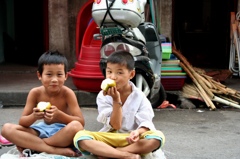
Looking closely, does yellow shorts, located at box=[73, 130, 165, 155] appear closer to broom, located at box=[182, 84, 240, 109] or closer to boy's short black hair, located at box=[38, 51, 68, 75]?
boy's short black hair, located at box=[38, 51, 68, 75]

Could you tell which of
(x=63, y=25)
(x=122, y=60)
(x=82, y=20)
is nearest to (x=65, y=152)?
(x=122, y=60)

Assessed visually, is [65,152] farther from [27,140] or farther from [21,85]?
[21,85]

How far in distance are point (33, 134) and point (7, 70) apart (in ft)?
14.9

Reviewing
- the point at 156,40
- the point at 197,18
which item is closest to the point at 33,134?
the point at 156,40

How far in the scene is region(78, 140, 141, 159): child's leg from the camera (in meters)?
3.05

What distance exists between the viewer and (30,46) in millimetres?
9383

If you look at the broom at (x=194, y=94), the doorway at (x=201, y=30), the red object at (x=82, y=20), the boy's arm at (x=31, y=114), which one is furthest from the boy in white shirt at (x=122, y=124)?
the doorway at (x=201, y=30)

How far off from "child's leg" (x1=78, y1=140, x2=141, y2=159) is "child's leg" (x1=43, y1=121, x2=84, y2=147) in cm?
18

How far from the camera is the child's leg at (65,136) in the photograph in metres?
3.21

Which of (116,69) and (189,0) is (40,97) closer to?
(116,69)

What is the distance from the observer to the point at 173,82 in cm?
608

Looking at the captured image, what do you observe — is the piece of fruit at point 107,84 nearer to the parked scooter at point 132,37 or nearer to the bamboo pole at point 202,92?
the parked scooter at point 132,37

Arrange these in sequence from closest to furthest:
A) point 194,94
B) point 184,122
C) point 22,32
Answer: point 184,122
point 194,94
point 22,32

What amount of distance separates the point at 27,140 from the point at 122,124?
73cm
